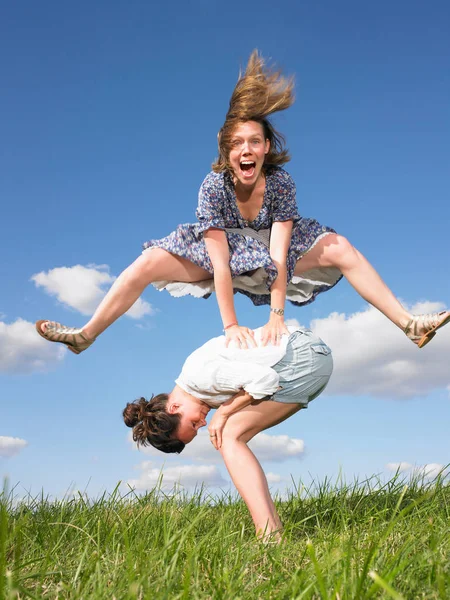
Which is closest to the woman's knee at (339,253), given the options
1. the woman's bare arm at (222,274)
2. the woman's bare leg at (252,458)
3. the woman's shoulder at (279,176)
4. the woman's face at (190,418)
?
the woman's shoulder at (279,176)

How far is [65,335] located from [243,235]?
1595 millimetres

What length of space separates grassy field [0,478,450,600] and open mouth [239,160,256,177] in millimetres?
2332

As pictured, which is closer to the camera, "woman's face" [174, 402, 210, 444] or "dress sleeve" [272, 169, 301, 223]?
"woman's face" [174, 402, 210, 444]

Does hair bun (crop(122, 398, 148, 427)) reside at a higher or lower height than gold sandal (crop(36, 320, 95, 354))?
lower

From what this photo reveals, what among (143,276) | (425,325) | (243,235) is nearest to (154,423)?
(143,276)

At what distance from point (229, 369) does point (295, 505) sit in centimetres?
161

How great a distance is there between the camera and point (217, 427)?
12.8 ft

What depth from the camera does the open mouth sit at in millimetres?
4719

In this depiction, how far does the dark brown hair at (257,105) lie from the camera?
486 centimetres

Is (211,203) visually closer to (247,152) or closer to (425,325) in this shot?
(247,152)

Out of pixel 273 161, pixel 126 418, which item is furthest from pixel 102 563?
pixel 273 161

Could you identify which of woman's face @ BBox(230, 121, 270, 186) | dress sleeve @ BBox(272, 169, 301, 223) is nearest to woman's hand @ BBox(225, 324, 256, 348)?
dress sleeve @ BBox(272, 169, 301, 223)

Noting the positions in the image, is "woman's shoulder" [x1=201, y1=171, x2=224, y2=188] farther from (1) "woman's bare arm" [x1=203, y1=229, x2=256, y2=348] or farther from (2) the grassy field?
(2) the grassy field

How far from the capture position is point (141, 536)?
3676 millimetres
